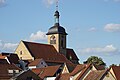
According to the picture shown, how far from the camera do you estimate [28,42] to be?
9700cm

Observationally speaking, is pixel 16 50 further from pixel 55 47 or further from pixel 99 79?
pixel 99 79

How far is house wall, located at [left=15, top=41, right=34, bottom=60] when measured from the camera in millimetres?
94094

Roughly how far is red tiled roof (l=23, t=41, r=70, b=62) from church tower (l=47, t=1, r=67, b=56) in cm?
171

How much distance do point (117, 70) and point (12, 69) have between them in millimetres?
18715

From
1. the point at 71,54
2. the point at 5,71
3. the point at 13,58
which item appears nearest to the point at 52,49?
the point at 71,54

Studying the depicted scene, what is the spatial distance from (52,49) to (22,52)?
875cm

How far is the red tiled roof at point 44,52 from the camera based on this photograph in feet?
311

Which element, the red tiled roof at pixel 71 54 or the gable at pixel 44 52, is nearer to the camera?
the gable at pixel 44 52

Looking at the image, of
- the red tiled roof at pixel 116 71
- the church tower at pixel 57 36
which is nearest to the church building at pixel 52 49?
the church tower at pixel 57 36

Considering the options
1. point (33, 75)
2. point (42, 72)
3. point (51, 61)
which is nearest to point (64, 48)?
point (51, 61)

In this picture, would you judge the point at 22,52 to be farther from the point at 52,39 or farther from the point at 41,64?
the point at 52,39

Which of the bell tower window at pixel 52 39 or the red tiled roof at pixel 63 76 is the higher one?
the bell tower window at pixel 52 39

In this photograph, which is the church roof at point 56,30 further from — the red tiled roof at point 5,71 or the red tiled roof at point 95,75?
the red tiled roof at point 95,75

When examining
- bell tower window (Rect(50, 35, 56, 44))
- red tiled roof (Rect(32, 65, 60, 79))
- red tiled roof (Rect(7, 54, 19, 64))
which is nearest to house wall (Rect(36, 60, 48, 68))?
red tiled roof (Rect(7, 54, 19, 64))
